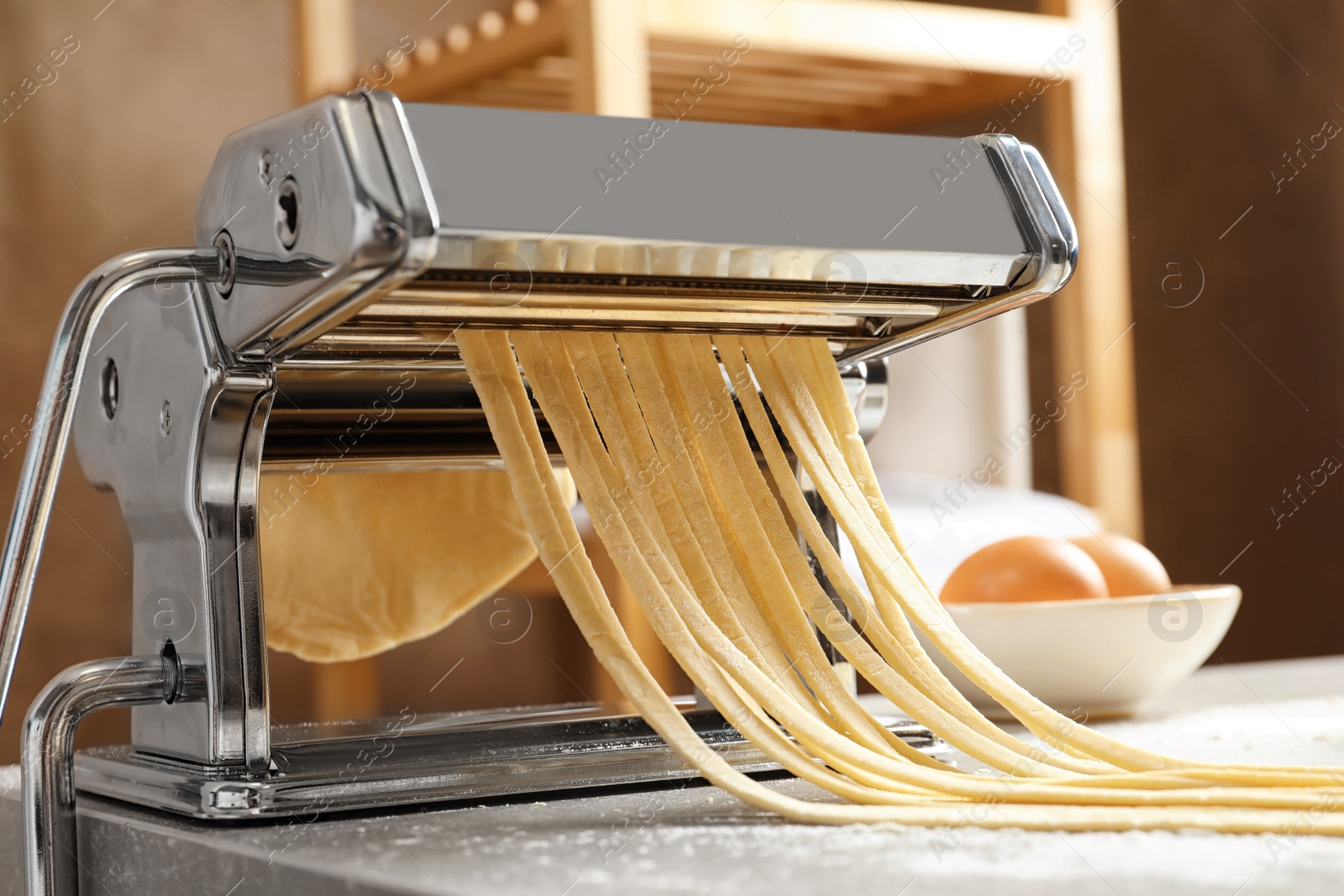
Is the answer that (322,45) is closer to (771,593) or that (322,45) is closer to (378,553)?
(378,553)

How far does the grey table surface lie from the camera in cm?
39

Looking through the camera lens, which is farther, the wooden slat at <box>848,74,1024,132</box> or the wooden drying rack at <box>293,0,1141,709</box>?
the wooden slat at <box>848,74,1024,132</box>

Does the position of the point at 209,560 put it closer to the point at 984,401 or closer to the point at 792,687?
the point at 792,687

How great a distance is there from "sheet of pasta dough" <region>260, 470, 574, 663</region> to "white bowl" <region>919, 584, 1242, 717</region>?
10.3 inches

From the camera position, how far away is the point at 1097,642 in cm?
79

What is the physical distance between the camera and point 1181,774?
470 millimetres

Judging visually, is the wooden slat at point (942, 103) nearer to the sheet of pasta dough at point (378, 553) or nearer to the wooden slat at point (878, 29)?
the wooden slat at point (878, 29)

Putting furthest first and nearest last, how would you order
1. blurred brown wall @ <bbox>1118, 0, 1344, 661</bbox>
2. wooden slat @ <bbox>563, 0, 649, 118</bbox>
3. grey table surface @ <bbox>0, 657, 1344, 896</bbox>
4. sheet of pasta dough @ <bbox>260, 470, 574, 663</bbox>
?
1. blurred brown wall @ <bbox>1118, 0, 1344, 661</bbox>
2. wooden slat @ <bbox>563, 0, 649, 118</bbox>
3. sheet of pasta dough @ <bbox>260, 470, 574, 663</bbox>
4. grey table surface @ <bbox>0, 657, 1344, 896</bbox>

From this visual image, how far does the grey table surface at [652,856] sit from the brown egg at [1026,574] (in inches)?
9.5

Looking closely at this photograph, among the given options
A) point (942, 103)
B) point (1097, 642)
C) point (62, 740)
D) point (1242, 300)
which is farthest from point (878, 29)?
point (62, 740)

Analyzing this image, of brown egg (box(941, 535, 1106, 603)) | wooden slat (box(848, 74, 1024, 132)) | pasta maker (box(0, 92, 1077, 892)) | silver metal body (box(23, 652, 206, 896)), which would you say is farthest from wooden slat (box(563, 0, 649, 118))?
silver metal body (box(23, 652, 206, 896))

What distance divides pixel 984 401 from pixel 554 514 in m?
1.62

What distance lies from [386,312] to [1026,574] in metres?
0.48

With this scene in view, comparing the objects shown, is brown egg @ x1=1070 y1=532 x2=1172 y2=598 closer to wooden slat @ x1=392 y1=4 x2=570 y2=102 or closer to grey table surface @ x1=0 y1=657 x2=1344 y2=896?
grey table surface @ x1=0 y1=657 x2=1344 y2=896
